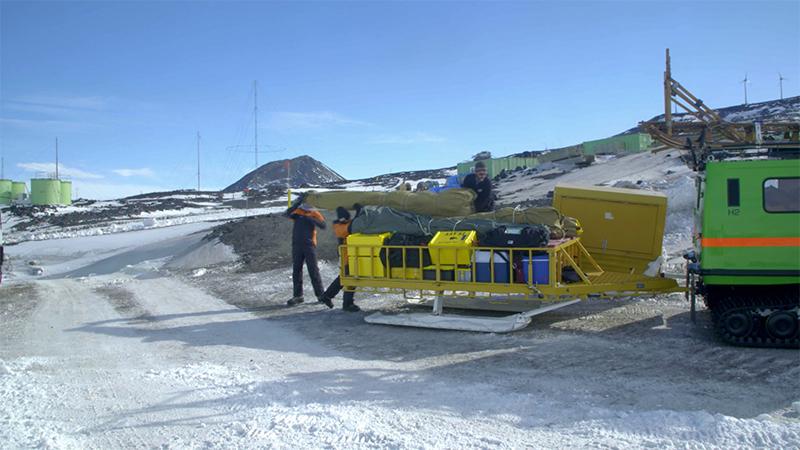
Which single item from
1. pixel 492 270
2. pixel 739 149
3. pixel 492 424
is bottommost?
pixel 492 424

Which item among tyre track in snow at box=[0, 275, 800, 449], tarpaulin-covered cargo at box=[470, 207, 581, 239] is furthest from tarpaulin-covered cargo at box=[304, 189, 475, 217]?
tyre track in snow at box=[0, 275, 800, 449]

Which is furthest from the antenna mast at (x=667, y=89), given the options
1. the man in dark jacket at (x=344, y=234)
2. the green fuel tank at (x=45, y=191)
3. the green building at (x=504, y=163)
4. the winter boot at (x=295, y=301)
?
the green fuel tank at (x=45, y=191)

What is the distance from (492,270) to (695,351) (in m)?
2.90

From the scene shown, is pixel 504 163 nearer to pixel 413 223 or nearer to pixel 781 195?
pixel 413 223

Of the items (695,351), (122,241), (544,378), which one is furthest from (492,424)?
(122,241)

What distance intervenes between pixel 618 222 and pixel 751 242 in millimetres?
2620

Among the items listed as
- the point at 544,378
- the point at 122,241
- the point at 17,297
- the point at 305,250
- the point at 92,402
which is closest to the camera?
the point at 92,402

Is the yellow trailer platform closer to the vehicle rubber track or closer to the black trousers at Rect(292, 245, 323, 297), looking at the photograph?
the vehicle rubber track

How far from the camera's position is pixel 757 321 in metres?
7.25

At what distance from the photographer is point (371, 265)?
9.67 m

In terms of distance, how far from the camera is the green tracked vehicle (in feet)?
23.4

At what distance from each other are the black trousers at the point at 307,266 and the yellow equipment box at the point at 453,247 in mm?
3452

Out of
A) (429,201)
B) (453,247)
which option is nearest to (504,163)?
(429,201)

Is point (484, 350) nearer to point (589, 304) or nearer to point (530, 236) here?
point (530, 236)
